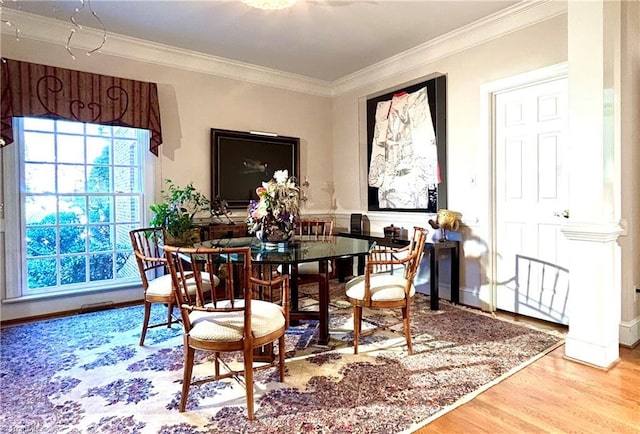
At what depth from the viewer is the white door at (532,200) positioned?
10.7ft

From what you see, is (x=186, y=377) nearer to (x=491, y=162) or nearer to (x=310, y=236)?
(x=310, y=236)

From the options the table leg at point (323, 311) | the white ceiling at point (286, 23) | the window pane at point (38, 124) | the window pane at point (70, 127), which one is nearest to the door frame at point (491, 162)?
the white ceiling at point (286, 23)

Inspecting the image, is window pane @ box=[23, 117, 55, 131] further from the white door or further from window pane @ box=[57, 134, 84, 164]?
the white door

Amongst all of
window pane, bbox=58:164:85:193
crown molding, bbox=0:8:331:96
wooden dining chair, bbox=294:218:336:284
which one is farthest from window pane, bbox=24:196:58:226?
wooden dining chair, bbox=294:218:336:284

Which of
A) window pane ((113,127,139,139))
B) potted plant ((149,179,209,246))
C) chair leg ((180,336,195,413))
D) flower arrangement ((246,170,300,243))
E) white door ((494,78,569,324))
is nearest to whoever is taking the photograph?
chair leg ((180,336,195,413))

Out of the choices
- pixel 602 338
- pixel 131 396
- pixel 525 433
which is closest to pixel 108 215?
pixel 131 396

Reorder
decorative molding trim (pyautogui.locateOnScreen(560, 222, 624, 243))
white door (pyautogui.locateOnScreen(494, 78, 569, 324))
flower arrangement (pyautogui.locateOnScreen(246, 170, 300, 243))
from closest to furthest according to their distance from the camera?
decorative molding trim (pyautogui.locateOnScreen(560, 222, 624, 243)) → flower arrangement (pyautogui.locateOnScreen(246, 170, 300, 243)) → white door (pyautogui.locateOnScreen(494, 78, 569, 324))

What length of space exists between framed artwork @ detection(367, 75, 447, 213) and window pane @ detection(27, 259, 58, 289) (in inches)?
141

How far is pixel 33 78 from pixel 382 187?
3.73m

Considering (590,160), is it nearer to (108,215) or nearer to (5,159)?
(108,215)

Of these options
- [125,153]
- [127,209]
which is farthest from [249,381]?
[125,153]

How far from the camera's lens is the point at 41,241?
3725mm

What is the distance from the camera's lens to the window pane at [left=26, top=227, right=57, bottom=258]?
3670 mm

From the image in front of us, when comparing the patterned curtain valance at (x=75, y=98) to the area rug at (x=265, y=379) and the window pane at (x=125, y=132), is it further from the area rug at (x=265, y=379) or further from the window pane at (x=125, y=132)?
the area rug at (x=265, y=379)
